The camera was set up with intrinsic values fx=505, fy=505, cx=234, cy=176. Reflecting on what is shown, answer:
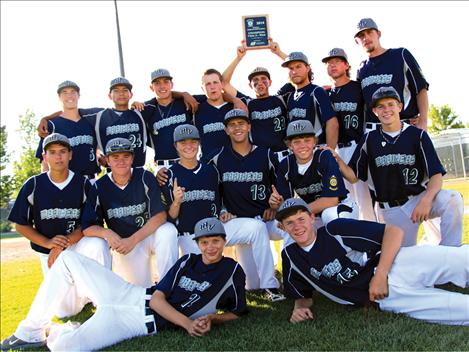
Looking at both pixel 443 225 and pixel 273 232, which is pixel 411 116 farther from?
pixel 273 232

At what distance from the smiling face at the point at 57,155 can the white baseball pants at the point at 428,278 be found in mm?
3841

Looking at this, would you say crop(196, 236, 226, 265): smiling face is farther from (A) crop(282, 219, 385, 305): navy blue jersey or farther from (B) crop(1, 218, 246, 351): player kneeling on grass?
(A) crop(282, 219, 385, 305): navy blue jersey

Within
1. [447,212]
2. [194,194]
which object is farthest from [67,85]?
[447,212]

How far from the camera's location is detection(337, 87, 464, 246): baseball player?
5355 mm

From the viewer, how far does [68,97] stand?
6.93 metres

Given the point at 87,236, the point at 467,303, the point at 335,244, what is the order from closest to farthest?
the point at 467,303 < the point at 335,244 < the point at 87,236

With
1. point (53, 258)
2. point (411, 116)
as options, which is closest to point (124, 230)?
point (53, 258)

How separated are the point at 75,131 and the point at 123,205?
1599 mm

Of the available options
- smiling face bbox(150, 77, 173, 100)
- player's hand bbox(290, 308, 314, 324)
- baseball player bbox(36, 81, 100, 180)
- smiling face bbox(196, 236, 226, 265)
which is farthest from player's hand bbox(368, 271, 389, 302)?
baseball player bbox(36, 81, 100, 180)

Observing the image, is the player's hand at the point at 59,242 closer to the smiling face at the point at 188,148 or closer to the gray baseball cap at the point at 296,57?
the smiling face at the point at 188,148

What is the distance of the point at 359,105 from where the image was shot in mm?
6590

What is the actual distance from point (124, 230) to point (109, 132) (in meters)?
1.59

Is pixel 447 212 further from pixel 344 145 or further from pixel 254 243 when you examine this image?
pixel 254 243

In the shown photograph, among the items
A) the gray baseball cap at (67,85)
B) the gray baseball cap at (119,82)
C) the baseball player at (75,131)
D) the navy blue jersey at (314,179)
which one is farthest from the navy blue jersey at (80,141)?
the navy blue jersey at (314,179)
